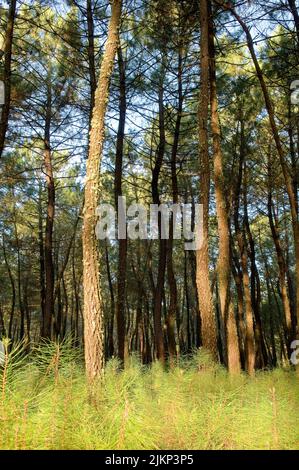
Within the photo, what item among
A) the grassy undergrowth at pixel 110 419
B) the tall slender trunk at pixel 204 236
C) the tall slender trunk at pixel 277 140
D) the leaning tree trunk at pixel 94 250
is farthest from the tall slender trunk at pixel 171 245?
the grassy undergrowth at pixel 110 419

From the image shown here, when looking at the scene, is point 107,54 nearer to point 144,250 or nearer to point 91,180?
point 91,180

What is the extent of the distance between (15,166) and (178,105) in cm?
639

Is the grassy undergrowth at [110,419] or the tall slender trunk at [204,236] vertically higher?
the tall slender trunk at [204,236]

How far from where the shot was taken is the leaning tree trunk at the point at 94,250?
4.16 meters

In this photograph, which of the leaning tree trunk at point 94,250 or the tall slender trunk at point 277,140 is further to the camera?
the tall slender trunk at point 277,140

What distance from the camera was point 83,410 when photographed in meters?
2.14

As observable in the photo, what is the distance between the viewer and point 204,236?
306 inches

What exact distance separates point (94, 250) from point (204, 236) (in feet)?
12.0

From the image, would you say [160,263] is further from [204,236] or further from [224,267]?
[204,236]

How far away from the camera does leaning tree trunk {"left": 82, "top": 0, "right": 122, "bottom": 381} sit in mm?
4156

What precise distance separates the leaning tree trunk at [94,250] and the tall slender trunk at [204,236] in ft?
11.0

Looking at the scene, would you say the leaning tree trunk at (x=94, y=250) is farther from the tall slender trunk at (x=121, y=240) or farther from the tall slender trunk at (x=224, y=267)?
the tall slender trunk at (x=121, y=240)

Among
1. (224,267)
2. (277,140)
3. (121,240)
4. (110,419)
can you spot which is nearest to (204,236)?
(224,267)
